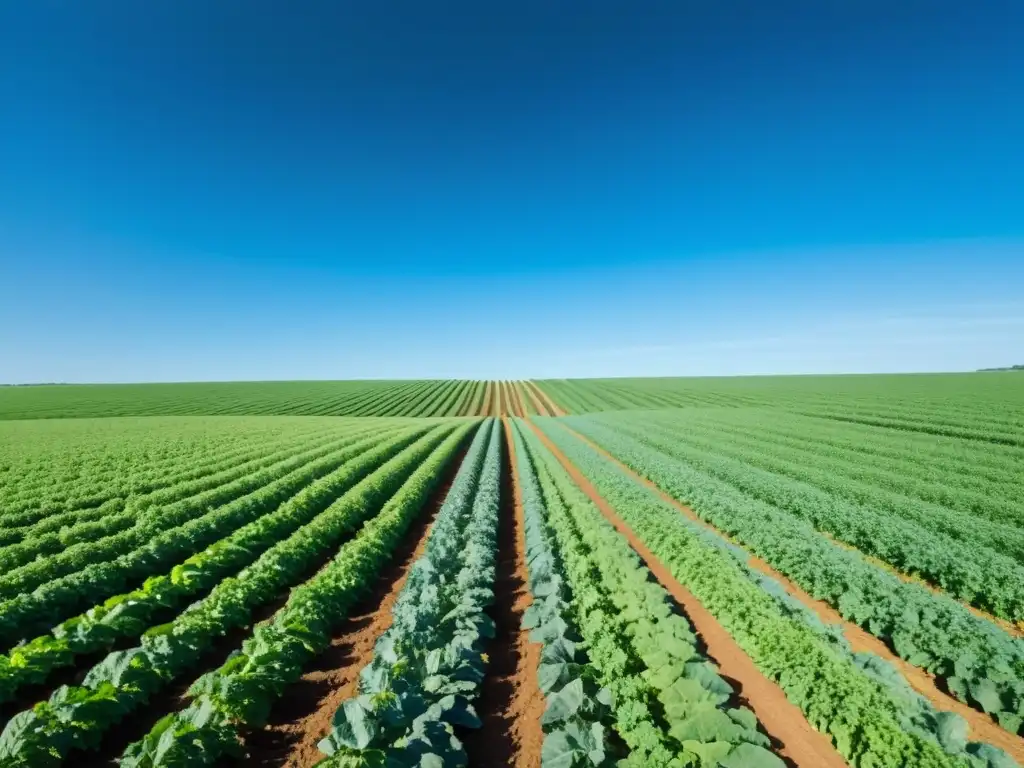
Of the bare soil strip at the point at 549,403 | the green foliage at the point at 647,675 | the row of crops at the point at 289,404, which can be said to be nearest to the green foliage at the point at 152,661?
the green foliage at the point at 647,675

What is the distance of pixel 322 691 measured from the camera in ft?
25.6

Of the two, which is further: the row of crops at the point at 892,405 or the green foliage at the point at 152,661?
the row of crops at the point at 892,405

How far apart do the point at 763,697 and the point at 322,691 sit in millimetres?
7247

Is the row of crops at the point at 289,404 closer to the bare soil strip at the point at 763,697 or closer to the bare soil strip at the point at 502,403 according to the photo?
the bare soil strip at the point at 502,403

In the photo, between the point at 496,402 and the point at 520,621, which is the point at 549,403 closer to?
the point at 496,402

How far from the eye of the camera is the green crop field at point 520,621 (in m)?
5.93

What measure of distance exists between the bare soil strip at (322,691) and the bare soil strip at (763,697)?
6413 mm

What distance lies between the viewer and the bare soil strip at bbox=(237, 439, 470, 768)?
21.1 feet

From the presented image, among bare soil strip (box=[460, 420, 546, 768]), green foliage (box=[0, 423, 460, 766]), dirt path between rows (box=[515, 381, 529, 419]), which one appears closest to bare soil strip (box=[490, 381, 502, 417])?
dirt path between rows (box=[515, 381, 529, 419])

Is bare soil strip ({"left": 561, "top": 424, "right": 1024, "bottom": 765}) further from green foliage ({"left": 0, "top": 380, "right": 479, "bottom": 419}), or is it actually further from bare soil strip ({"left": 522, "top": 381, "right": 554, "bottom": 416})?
green foliage ({"left": 0, "top": 380, "right": 479, "bottom": 419})

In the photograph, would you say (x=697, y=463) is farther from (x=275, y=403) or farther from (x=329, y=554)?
(x=275, y=403)

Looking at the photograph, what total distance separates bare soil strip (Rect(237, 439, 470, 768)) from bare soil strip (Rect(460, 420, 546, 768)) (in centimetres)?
223

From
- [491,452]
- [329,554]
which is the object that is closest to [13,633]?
[329,554]

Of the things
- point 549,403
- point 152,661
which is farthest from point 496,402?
point 152,661
